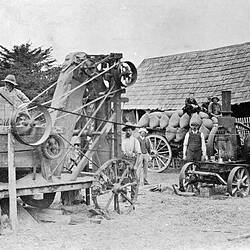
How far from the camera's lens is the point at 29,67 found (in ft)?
83.2

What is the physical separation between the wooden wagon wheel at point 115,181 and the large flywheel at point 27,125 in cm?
141

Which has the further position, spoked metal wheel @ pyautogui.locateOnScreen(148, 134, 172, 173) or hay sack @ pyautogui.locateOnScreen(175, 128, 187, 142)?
spoked metal wheel @ pyautogui.locateOnScreen(148, 134, 172, 173)

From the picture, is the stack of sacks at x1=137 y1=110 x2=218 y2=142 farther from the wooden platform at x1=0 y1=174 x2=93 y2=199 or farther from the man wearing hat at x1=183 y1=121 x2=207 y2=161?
the wooden platform at x1=0 y1=174 x2=93 y2=199

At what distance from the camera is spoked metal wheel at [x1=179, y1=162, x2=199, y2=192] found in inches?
494

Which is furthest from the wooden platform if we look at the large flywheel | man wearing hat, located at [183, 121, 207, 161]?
man wearing hat, located at [183, 121, 207, 161]

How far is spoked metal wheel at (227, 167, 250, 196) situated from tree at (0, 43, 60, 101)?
12.3m

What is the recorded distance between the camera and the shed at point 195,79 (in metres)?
19.2

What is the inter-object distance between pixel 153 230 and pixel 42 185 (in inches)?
77.5

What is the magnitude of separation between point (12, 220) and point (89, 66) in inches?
130

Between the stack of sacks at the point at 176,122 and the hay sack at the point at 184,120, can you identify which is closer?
the stack of sacks at the point at 176,122

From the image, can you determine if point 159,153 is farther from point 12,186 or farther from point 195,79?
point 12,186

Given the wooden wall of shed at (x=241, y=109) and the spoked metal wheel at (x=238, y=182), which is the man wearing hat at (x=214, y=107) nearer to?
the spoked metal wheel at (x=238, y=182)

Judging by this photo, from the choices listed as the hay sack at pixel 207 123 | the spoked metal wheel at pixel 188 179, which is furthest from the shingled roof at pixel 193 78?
the spoked metal wheel at pixel 188 179

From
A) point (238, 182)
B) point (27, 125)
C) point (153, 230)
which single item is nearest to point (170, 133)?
point (238, 182)
